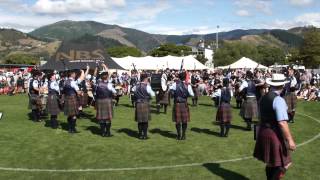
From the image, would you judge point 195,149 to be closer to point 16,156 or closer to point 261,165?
point 261,165

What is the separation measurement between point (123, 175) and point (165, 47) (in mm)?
116929

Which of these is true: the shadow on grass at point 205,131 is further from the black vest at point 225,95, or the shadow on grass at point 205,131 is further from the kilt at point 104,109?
the kilt at point 104,109

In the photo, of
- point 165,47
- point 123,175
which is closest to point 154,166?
point 123,175

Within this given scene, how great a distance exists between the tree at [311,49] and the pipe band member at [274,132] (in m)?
74.3

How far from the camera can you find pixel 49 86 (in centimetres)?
1403

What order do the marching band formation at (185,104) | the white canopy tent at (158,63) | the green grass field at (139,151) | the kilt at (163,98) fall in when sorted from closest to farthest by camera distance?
the marching band formation at (185,104) → the green grass field at (139,151) → the kilt at (163,98) → the white canopy tent at (158,63)

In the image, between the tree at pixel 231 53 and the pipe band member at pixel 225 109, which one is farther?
the tree at pixel 231 53

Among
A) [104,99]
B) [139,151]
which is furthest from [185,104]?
[104,99]

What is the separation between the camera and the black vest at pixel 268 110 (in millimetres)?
6277

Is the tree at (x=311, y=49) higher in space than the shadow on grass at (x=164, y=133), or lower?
higher

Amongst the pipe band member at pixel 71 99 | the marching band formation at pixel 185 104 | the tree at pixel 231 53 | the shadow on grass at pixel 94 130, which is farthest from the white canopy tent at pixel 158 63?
the tree at pixel 231 53

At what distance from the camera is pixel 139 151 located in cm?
1027

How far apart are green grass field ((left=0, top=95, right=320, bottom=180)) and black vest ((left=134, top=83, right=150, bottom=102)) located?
42.2 inches

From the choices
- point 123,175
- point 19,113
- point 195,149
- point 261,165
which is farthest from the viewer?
point 19,113
